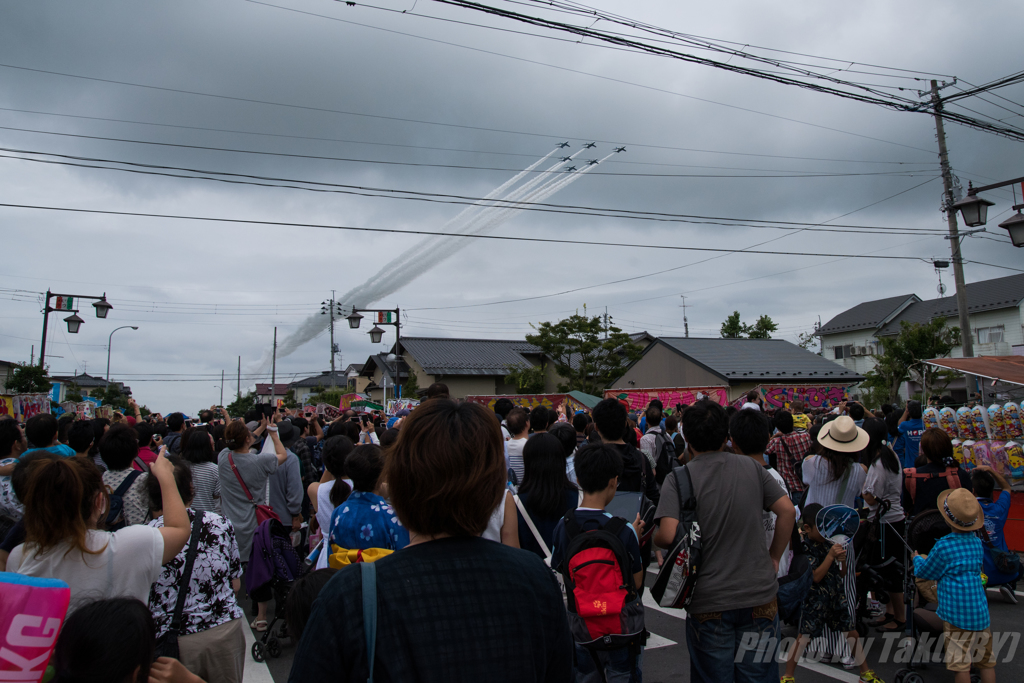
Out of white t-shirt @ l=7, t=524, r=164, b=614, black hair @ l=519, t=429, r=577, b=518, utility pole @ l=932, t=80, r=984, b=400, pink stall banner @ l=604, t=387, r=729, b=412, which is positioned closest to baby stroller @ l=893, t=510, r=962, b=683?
black hair @ l=519, t=429, r=577, b=518

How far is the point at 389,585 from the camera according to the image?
1.57 meters

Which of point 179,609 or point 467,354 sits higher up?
point 467,354

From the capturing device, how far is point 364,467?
3.62 meters

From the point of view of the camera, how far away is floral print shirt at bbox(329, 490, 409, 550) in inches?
134

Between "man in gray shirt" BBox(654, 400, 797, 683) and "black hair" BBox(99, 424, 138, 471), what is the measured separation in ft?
12.4

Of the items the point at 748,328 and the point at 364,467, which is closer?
the point at 364,467

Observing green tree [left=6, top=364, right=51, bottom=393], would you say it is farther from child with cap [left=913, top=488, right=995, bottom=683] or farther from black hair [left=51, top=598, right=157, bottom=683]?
child with cap [left=913, top=488, right=995, bottom=683]

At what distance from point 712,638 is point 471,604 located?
242cm

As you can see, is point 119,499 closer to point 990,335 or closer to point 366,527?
Answer: point 366,527

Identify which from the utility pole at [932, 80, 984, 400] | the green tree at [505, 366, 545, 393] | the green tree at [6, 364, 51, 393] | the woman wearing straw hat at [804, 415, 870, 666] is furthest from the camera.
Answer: the green tree at [505, 366, 545, 393]

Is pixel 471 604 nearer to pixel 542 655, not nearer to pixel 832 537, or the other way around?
pixel 542 655

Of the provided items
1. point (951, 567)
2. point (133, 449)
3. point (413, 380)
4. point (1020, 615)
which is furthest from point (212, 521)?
point (413, 380)

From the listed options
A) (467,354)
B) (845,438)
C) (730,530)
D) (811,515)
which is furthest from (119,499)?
(467,354)

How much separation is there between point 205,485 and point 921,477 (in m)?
7.30
